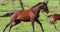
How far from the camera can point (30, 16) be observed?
1182 cm

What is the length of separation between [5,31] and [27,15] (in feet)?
5.47

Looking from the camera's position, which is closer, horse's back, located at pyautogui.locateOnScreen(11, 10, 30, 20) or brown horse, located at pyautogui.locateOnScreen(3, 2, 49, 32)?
brown horse, located at pyautogui.locateOnScreen(3, 2, 49, 32)

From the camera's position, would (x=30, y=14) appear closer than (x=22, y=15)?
Yes

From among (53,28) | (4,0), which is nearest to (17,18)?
(53,28)

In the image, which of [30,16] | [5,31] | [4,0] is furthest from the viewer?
[4,0]

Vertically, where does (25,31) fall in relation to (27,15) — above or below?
below

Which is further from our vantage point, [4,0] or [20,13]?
[4,0]

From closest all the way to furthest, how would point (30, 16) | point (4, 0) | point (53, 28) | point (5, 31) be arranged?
point (30, 16) → point (5, 31) → point (53, 28) → point (4, 0)

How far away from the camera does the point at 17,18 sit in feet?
40.0

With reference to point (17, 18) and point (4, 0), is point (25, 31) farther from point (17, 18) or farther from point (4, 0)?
point (4, 0)

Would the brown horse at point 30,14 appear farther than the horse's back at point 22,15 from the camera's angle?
No

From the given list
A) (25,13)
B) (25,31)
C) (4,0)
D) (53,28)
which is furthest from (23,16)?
(4,0)

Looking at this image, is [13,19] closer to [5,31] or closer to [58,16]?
[5,31]

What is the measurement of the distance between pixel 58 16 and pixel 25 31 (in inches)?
106
